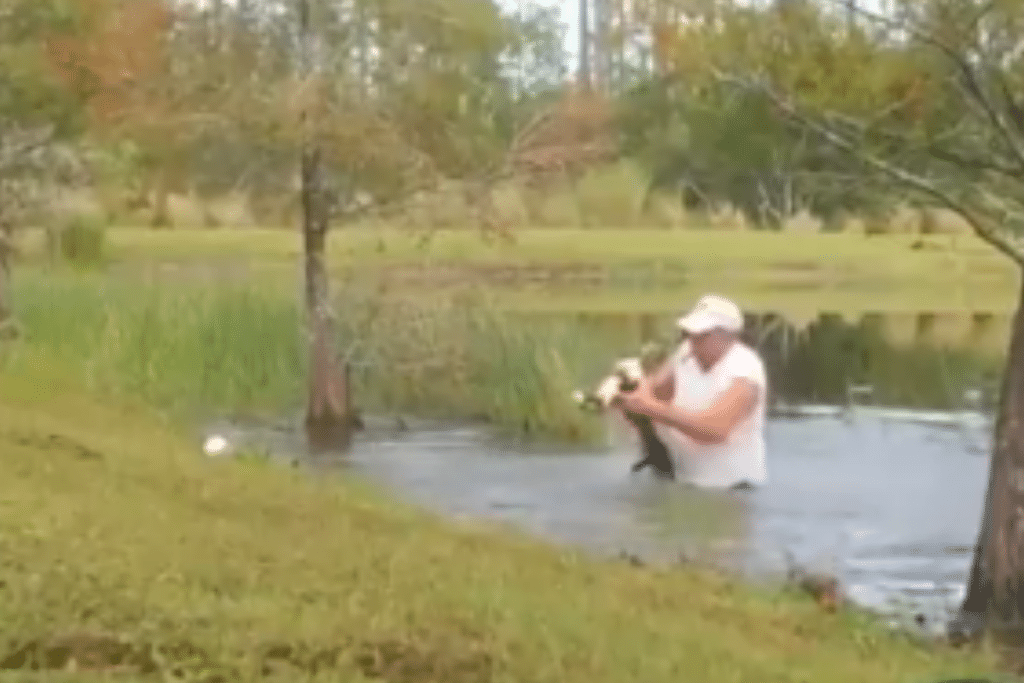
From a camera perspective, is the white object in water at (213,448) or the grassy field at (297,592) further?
the white object in water at (213,448)

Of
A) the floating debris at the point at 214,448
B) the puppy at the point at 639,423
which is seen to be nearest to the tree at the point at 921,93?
the floating debris at the point at 214,448

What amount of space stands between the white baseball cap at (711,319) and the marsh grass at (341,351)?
2.29m

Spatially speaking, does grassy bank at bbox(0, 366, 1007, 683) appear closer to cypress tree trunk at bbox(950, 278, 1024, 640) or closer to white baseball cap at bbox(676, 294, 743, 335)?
cypress tree trunk at bbox(950, 278, 1024, 640)

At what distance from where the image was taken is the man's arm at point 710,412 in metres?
16.8

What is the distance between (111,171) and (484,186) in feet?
15.8

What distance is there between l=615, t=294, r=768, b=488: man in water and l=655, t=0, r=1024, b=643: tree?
203 inches

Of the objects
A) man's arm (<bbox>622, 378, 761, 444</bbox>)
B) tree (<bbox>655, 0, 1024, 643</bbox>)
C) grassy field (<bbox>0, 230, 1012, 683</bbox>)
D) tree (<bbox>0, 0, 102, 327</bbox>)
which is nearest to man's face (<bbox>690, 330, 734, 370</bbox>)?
man's arm (<bbox>622, 378, 761, 444</bbox>)

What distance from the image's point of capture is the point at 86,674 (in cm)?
629

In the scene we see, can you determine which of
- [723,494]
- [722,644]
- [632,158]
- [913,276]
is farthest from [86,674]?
[632,158]

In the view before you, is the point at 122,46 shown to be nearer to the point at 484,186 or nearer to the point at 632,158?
the point at 484,186

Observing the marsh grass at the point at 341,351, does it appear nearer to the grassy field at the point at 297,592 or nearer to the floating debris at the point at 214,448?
the grassy field at the point at 297,592

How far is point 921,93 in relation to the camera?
11430 mm

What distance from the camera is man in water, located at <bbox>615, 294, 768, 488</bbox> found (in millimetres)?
16781

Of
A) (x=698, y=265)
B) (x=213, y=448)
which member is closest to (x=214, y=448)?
(x=213, y=448)
